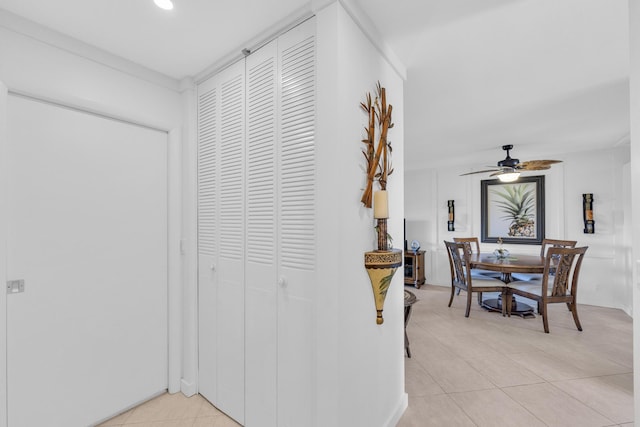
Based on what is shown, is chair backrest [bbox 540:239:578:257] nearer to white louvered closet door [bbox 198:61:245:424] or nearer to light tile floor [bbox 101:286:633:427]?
light tile floor [bbox 101:286:633:427]

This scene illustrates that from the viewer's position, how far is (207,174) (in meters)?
2.11

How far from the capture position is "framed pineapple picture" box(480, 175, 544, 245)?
16.5 feet

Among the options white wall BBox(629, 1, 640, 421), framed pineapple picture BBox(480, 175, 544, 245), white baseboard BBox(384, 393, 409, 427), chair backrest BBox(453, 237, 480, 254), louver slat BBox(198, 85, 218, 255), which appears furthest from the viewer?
framed pineapple picture BBox(480, 175, 544, 245)

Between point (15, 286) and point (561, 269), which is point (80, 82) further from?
point (561, 269)

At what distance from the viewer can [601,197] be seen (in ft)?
15.0

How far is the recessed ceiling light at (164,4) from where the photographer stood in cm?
143

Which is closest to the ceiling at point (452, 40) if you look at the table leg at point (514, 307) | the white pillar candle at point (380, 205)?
the white pillar candle at point (380, 205)

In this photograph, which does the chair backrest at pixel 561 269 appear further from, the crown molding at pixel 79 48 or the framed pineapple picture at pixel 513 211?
the crown molding at pixel 79 48

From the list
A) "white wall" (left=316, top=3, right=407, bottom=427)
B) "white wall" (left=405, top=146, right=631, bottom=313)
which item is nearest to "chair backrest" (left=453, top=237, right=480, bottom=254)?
"white wall" (left=405, top=146, right=631, bottom=313)

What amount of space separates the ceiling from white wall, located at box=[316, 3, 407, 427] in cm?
29

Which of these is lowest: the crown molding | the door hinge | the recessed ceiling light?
the door hinge

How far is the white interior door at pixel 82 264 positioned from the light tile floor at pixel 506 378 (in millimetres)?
375

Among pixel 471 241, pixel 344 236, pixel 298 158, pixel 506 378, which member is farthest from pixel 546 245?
pixel 298 158

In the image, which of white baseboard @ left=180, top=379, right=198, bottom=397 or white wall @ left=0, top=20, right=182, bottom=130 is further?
white baseboard @ left=180, top=379, right=198, bottom=397
